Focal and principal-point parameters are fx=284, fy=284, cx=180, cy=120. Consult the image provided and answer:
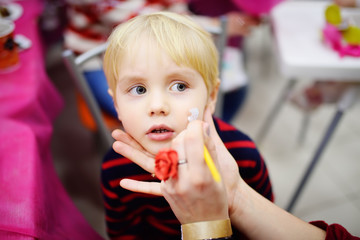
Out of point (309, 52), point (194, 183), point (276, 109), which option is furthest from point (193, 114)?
point (276, 109)

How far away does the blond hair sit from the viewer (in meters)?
0.59

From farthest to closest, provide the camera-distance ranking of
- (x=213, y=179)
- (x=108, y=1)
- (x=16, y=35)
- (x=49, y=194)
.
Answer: (x=108, y=1) → (x=16, y=35) → (x=49, y=194) → (x=213, y=179)

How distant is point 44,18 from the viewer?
220cm

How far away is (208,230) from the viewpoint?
0.50 metres

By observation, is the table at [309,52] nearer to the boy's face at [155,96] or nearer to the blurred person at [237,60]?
the blurred person at [237,60]

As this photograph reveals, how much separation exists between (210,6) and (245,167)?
1.19m

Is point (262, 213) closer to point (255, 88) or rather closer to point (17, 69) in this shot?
point (17, 69)

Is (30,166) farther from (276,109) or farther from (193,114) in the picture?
(276,109)

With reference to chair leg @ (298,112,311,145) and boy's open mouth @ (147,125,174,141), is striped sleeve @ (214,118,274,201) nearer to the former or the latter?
boy's open mouth @ (147,125,174,141)

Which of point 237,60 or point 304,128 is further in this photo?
point 304,128

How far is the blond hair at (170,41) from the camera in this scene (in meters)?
0.59

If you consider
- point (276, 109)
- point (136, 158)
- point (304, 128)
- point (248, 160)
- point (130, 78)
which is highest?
point (130, 78)

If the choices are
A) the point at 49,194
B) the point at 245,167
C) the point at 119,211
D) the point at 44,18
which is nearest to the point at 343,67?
the point at 245,167

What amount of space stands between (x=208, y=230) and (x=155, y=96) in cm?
27
